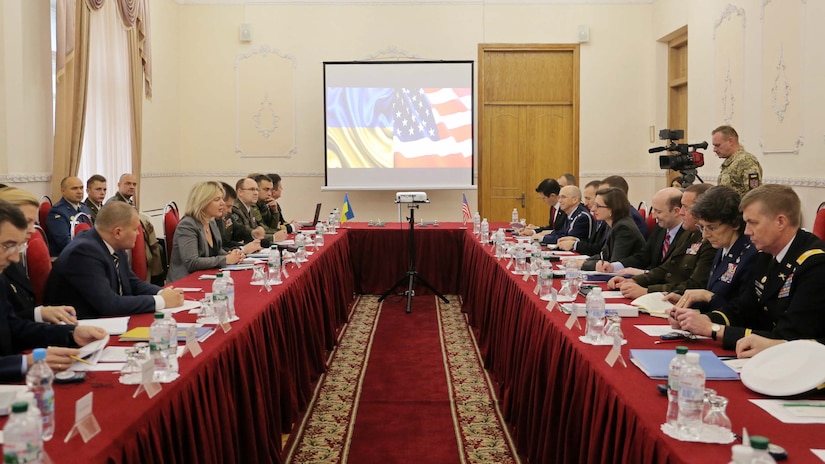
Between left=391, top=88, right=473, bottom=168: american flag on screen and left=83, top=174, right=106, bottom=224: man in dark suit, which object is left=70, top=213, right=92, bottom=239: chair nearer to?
left=83, top=174, right=106, bottom=224: man in dark suit

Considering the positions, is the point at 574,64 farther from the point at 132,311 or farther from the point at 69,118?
the point at 132,311

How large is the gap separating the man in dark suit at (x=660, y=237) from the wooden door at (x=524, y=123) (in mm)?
5532

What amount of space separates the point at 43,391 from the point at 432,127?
8.34 meters

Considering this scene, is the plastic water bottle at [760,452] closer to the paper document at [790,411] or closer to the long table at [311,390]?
the long table at [311,390]

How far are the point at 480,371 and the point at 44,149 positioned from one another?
4.17 metres

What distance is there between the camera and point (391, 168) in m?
9.88

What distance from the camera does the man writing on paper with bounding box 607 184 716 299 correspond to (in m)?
3.52

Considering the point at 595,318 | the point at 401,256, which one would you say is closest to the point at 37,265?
the point at 595,318

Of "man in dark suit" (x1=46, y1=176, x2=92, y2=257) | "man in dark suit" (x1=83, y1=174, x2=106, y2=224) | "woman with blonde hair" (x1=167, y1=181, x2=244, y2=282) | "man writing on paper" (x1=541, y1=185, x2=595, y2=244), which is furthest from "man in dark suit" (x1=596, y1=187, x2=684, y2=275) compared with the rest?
"man in dark suit" (x1=83, y1=174, x2=106, y2=224)

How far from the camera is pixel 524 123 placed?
1007 centimetres

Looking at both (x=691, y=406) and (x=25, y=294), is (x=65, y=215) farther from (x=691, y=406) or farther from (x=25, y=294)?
(x=691, y=406)

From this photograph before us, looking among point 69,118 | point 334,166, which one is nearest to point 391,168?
point 334,166

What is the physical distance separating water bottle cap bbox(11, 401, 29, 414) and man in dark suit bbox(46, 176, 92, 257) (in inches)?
190

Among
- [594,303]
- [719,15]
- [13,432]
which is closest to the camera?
[13,432]
